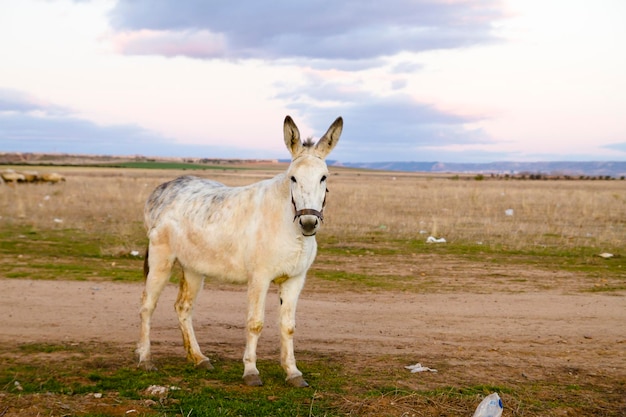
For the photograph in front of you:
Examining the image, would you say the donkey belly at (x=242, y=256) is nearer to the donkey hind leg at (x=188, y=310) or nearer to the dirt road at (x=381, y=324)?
the donkey hind leg at (x=188, y=310)

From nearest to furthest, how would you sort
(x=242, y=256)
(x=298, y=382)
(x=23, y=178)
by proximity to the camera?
(x=298, y=382) → (x=242, y=256) → (x=23, y=178)

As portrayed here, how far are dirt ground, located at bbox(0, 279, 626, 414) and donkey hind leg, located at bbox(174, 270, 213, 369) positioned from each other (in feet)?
2.13

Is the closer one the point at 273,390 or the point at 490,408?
the point at 490,408

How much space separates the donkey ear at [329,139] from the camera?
22.4 ft

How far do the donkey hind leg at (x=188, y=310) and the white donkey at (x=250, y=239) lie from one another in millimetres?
13

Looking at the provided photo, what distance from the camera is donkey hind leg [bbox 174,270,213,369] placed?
7.96m

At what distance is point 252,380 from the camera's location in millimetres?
7098

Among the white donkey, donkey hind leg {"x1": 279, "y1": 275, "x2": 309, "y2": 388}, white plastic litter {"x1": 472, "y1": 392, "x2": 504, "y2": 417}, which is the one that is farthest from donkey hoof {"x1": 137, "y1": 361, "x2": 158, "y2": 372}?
white plastic litter {"x1": 472, "y1": 392, "x2": 504, "y2": 417}

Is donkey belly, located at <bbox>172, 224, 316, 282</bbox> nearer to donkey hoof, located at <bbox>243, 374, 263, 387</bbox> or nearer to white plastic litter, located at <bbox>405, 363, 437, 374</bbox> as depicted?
donkey hoof, located at <bbox>243, 374, 263, 387</bbox>

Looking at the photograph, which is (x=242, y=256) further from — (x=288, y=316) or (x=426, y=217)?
(x=426, y=217)

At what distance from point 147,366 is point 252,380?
4.89 feet

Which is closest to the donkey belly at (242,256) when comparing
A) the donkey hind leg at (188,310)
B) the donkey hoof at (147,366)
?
the donkey hind leg at (188,310)

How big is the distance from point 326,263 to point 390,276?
2.33m

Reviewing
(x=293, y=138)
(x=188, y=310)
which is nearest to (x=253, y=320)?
(x=188, y=310)
